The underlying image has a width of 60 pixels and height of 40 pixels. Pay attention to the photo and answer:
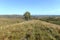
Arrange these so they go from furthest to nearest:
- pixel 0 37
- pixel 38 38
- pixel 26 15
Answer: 1. pixel 26 15
2. pixel 38 38
3. pixel 0 37

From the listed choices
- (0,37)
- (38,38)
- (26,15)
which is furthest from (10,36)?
(26,15)

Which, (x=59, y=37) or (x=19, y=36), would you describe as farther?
(x=59, y=37)

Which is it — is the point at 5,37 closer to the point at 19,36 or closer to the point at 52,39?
the point at 19,36

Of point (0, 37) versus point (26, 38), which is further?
point (26, 38)

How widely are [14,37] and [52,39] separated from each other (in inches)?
110

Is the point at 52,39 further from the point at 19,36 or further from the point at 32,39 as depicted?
the point at 19,36

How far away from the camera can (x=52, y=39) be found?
8672 mm

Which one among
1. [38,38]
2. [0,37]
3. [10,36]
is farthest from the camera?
[38,38]

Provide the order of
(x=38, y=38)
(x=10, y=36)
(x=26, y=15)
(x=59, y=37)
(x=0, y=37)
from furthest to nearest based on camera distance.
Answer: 1. (x=26, y=15)
2. (x=59, y=37)
3. (x=38, y=38)
4. (x=10, y=36)
5. (x=0, y=37)

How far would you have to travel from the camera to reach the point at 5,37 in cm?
760

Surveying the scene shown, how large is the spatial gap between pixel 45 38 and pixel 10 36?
2583 millimetres

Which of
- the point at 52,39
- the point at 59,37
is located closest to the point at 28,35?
the point at 52,39

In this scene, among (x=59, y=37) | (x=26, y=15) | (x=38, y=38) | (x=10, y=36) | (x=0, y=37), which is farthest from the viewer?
(x=26, y=15)

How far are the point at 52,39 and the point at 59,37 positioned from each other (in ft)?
3.10
